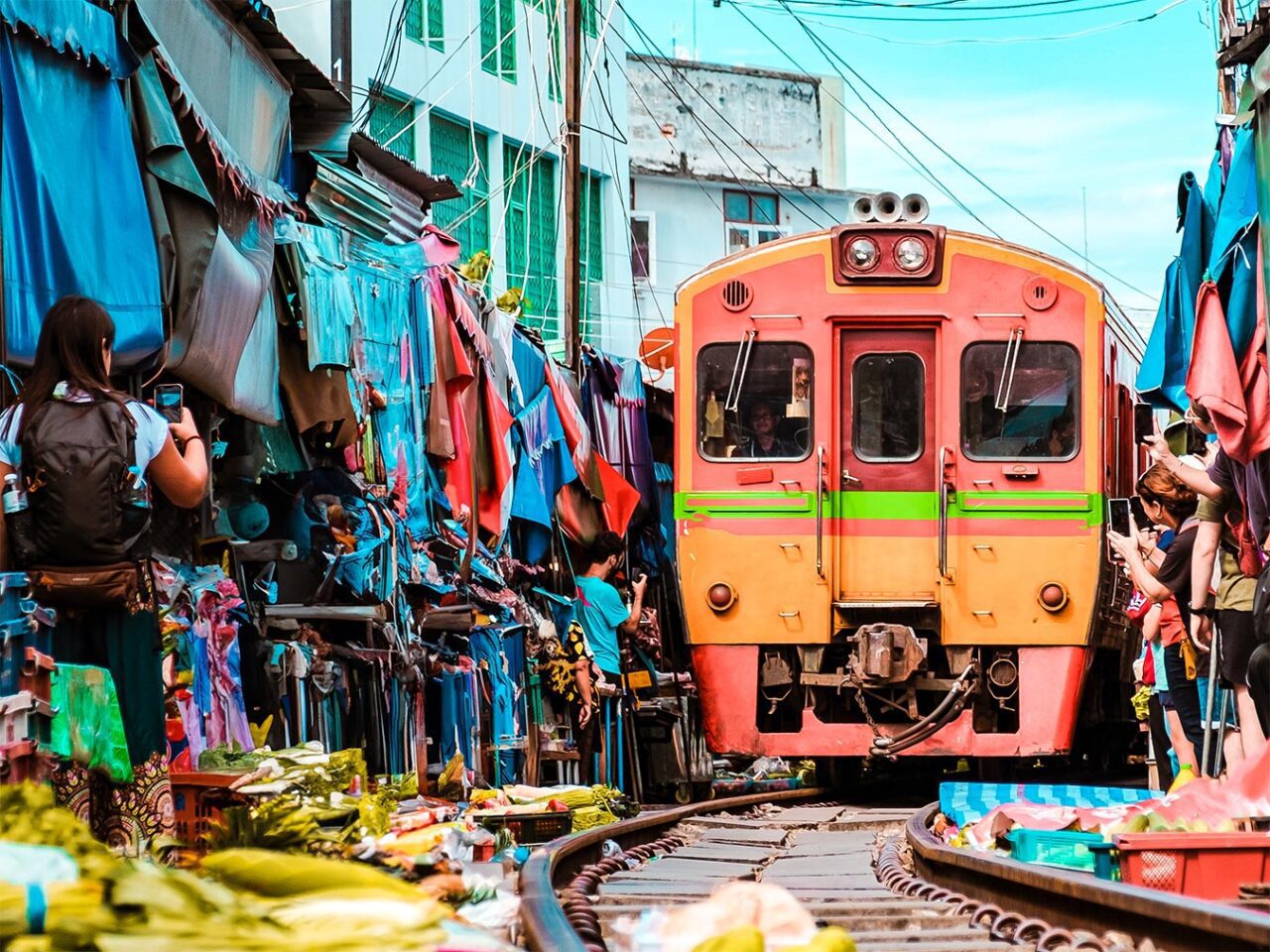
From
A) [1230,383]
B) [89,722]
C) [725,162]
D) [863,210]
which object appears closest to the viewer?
[89,722]

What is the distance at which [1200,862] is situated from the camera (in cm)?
584

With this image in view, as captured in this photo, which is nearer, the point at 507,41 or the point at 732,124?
the point at 507,41

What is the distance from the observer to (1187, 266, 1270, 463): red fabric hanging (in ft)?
25.7

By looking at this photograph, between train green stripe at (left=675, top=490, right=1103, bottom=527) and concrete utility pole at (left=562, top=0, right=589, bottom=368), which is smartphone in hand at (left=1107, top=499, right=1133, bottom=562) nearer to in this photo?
train green stripe at (left=675, top=490, right=1103, bottom=527)

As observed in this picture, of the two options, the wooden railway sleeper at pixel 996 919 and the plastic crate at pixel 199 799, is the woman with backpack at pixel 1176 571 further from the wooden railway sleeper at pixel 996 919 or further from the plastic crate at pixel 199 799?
the plastic crate at pixel 199 799

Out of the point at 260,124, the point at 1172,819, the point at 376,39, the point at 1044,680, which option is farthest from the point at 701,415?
the point at 376,39

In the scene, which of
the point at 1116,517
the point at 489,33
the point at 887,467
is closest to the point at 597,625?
the point at 887,467

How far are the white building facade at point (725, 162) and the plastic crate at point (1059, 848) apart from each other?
24350 mm

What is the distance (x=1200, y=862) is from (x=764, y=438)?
22.4 feet

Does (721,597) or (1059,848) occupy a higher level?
(721,597)

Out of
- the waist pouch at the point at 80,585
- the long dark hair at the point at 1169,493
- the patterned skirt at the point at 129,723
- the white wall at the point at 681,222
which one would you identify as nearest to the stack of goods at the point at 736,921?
the patterned skirt at the point at 129,723

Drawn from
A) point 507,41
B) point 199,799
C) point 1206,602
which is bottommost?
point 199,799

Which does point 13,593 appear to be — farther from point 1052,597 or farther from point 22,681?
point 1052,597

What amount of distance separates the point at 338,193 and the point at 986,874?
5597mm
